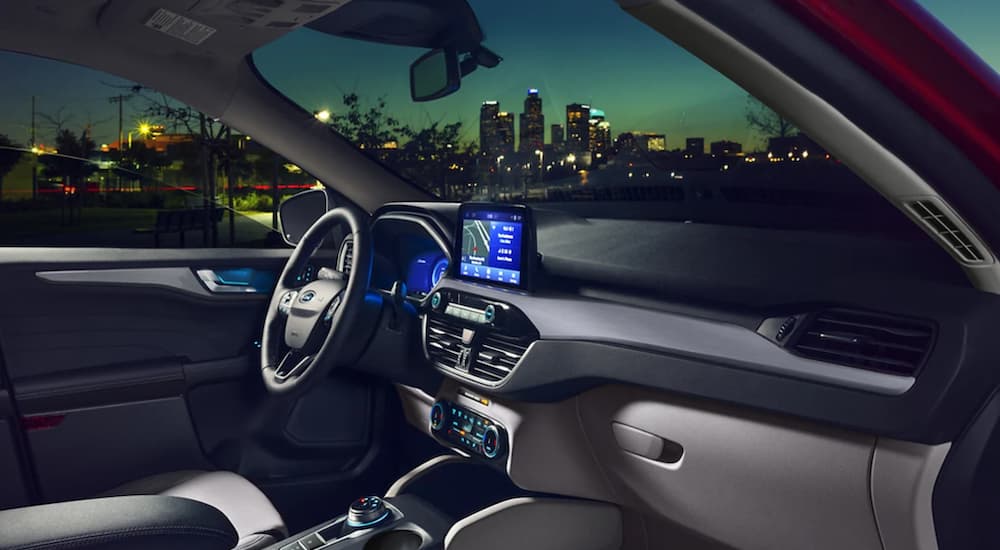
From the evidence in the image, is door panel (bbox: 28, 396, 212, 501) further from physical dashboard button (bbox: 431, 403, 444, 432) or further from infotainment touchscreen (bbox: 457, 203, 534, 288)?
infotainment touchscreen (bbox: 457, 203, 534, 288)

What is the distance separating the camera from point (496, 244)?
250 centimetres

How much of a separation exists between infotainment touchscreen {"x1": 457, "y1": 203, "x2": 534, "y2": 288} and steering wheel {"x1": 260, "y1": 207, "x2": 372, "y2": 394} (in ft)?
1.09

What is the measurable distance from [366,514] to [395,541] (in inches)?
4.8

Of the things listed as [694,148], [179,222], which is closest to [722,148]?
[694,148]

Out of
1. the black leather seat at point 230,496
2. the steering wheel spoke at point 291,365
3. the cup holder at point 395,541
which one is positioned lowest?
the cup holder at point 395,541

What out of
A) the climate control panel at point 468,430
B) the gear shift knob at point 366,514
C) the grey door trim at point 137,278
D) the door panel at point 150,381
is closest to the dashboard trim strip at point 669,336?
the climate control panel at point 468,430

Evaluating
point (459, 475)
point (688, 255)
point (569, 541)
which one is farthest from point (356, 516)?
point (688, 255)

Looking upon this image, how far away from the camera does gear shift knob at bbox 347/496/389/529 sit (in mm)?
2418

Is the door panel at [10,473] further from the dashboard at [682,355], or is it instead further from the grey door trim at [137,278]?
the dashboard at [682,355]

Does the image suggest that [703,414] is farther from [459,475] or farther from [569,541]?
[459,475]

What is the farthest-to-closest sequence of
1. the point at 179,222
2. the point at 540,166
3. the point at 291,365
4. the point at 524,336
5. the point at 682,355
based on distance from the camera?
the point at 179,222, the point at 540,166, the point at 291,365, the point at 524,336, the point at 682,355

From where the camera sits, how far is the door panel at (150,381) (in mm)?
2752

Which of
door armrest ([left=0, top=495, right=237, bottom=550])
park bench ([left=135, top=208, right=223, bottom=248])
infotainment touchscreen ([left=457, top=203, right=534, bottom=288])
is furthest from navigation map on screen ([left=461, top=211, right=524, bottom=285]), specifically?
park bench ([left=135, top=208, right=223, bottom=248])

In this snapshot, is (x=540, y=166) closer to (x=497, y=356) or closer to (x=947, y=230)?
(x=497, y=356)
